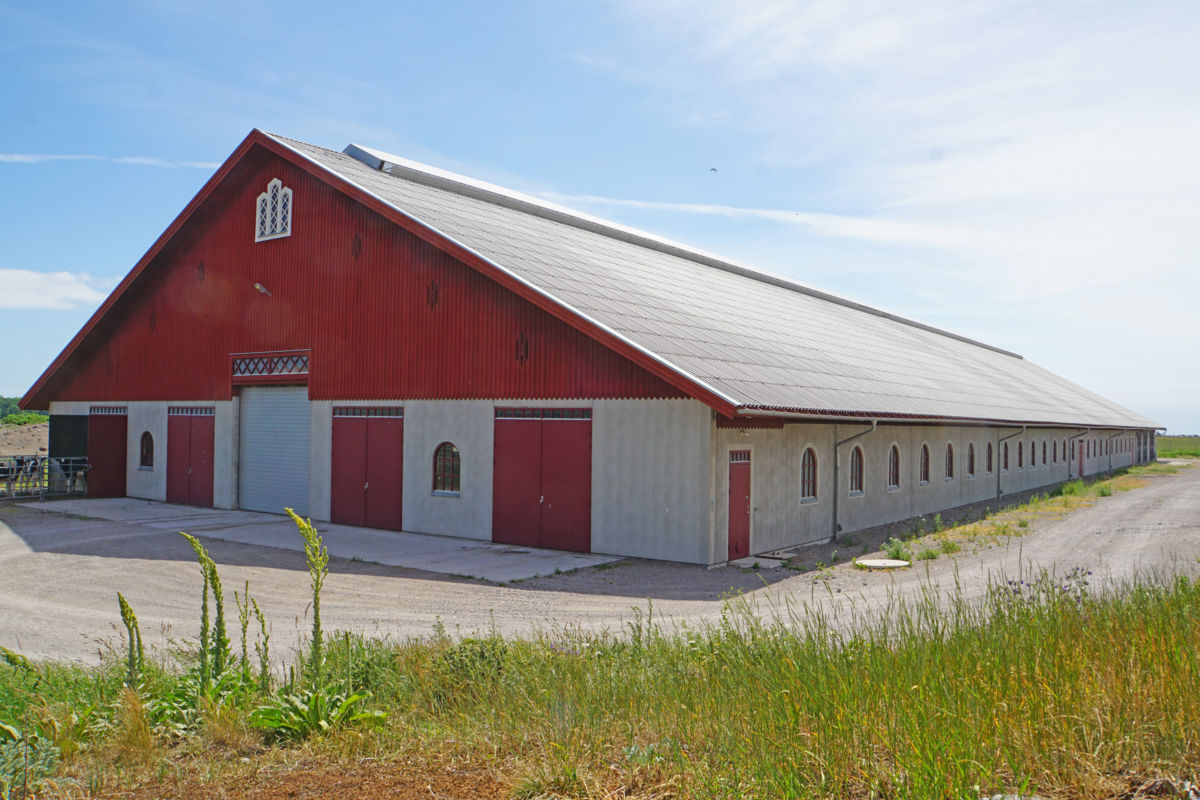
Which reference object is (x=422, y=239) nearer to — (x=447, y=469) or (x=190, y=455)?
(x=447, y=469)

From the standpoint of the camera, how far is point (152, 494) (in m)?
28.7

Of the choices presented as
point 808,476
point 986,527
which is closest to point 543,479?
point 808,476

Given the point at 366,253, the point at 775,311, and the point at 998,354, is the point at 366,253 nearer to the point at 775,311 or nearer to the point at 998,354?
the point at 775,311

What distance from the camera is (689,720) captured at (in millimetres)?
5570

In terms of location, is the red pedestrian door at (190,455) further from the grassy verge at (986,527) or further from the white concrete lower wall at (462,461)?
the grassy verge at (986,527)

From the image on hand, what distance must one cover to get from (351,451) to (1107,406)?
56257mm

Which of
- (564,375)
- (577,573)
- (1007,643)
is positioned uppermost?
(564,375)

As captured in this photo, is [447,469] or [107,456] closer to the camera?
[447,469]

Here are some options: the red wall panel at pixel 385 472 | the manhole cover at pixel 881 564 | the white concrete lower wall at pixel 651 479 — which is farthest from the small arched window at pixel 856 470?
the red wall panel at pixel 385 472

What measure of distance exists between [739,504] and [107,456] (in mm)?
22675

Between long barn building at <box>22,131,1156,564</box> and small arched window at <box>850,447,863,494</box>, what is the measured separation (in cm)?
9

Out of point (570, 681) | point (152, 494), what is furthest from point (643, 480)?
point (152, 494)

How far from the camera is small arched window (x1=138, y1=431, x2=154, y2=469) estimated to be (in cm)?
2934

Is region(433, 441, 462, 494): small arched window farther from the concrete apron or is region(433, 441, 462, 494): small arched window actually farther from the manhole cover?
the manhole cover
